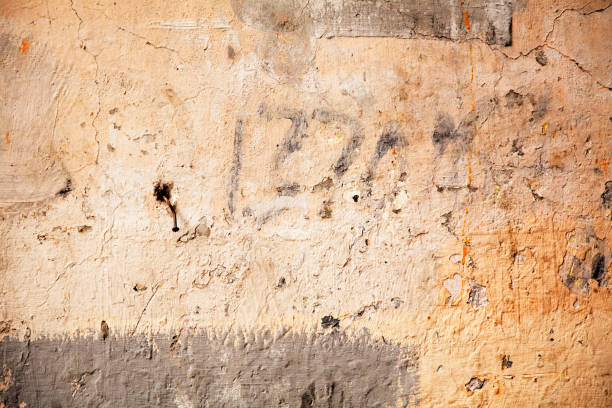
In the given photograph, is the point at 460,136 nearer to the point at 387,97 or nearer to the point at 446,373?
the point at 387,97

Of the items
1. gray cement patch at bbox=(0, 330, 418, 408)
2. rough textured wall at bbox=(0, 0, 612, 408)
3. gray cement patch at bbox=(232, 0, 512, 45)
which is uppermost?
gray cement patch at bbox=(232, 0, 512, 45)

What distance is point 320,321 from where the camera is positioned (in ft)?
6.02

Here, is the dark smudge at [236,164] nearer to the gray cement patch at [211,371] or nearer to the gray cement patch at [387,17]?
the gray cement patch at [387,17]

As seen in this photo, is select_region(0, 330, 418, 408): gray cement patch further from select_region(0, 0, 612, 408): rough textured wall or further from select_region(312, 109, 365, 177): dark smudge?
select_region(312, 109, 365, 177): dark smudge

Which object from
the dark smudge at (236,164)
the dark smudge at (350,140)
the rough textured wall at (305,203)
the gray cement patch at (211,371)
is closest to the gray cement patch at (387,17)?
the rough textured wall at (305,203)

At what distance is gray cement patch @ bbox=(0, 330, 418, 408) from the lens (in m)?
1.76

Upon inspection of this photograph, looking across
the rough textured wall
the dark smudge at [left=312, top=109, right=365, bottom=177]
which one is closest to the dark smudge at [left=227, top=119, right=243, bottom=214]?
the rough textured wall

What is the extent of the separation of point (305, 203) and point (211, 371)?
878 mm

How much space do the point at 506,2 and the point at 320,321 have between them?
5.66 ft

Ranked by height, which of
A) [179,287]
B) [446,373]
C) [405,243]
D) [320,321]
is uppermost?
[405,243]

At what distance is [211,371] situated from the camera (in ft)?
5.91

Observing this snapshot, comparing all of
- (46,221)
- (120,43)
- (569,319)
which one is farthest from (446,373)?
(120,43)

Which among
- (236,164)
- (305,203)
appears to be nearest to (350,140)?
(305,203)

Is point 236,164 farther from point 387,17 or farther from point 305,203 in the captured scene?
point 387,17
